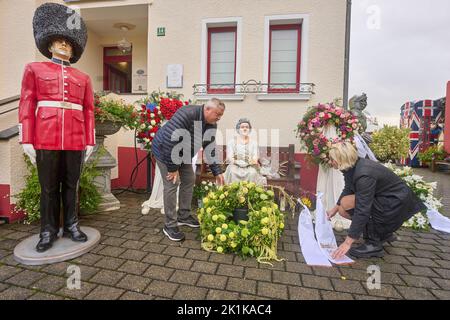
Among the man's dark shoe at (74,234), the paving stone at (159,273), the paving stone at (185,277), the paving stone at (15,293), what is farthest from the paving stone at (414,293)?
the man's dark shoe at (74,234)

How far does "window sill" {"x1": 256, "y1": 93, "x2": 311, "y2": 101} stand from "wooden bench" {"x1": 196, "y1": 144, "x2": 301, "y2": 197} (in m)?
0.99

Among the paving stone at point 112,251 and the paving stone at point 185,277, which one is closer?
the paving stone at point 185,277

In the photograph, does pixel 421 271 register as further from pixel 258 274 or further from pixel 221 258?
pixel 221 258

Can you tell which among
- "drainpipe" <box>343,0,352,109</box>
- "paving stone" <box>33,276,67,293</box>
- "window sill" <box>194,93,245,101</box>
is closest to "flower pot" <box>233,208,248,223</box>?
"paving stone" <box>33,276,67,293</box>

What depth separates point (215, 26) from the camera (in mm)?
5367

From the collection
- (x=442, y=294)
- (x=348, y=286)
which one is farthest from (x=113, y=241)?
(x=442, y=294)

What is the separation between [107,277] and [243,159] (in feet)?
8.55

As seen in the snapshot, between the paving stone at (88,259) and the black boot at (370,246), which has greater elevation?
the black boot at (370,246)

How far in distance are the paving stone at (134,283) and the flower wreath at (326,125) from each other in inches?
111

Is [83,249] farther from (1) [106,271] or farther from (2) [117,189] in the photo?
(2) [117,189]

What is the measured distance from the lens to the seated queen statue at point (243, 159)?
4.14 m

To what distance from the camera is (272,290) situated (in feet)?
6.74

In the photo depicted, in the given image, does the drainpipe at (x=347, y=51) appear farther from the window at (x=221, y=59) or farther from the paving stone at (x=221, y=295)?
the paving stone at (x=221, y=295)
